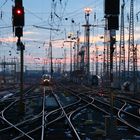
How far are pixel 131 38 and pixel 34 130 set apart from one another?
188ft

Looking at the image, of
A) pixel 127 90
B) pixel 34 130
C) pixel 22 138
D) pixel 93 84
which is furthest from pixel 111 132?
pixel 93 84

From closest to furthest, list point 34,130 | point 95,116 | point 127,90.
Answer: point 34,130 < point 95,116 < point 127,90

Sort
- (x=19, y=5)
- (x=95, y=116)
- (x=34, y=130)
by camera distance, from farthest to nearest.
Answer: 1. (x=95, y=116)
2. (x=19, y=5)
3. (x=34, y=130)

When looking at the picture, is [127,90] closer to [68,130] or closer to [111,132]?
[68,130]

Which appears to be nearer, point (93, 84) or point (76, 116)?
point (76, 116)

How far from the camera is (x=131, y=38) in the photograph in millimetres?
78062

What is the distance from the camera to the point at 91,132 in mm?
22328

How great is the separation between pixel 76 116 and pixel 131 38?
159 ft

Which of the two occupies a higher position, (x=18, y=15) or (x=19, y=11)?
(x=19, y=11)

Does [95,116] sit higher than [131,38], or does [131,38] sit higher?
[131,38]

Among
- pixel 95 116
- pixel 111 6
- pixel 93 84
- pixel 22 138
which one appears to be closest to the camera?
pixel 111 6

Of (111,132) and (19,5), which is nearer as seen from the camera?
(111,132)

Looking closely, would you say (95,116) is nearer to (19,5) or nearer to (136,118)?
(136,118)

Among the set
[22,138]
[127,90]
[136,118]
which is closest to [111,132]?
[22,138]
